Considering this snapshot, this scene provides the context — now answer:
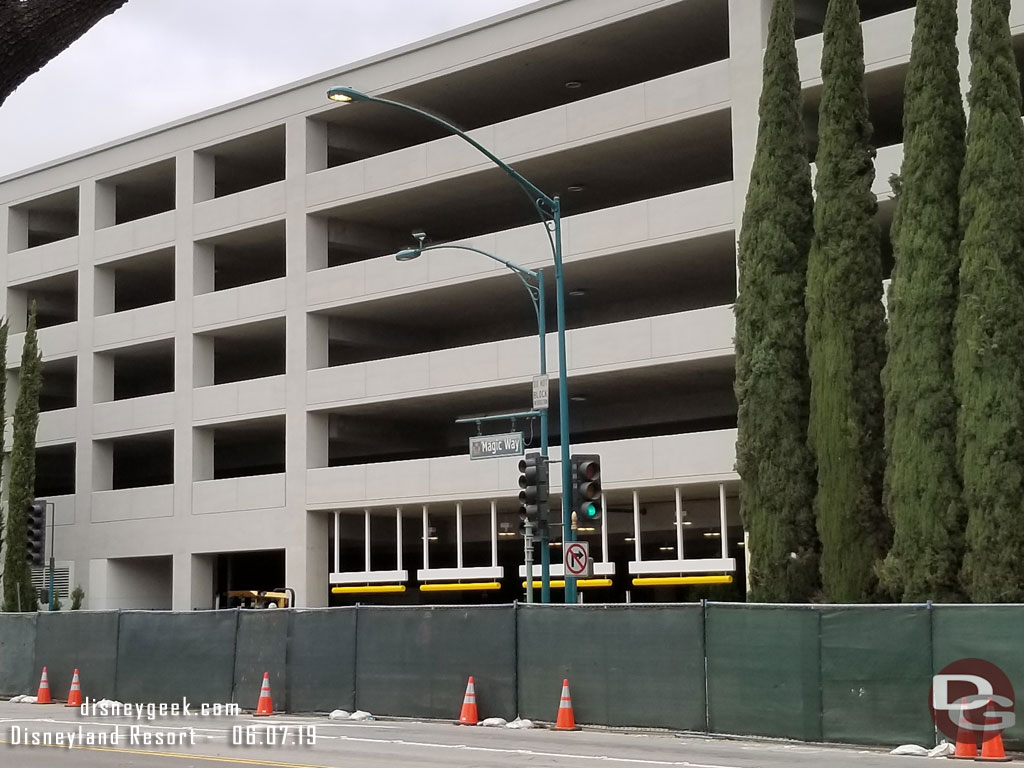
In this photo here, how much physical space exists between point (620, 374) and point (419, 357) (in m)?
6.13

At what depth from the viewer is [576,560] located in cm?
2342

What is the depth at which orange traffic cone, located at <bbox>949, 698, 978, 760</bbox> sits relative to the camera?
641 inches

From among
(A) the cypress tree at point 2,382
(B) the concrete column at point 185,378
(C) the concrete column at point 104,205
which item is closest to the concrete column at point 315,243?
(B) the concrete column at point 185,378

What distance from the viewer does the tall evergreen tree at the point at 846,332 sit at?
25.2 metres

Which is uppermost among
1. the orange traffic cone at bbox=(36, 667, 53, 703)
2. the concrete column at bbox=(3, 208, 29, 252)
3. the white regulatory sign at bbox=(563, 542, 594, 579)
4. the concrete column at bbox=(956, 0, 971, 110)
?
the concrete column at bbox=(3, 208, 29, 252)

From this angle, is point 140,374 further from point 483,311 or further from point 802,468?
point 802,468

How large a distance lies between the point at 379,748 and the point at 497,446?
25.1ft

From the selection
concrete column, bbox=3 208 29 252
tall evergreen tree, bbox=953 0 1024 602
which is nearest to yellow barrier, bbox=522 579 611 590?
tall evergreen tree, bbox=953 0 1024 602

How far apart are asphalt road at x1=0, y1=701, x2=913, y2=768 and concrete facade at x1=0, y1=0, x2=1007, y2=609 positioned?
44.6ft

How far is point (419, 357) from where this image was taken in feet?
126

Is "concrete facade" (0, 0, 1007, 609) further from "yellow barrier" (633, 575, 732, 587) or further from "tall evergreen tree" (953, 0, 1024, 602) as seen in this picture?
"tall evergreen tree" (953, 0, 1024, 602)

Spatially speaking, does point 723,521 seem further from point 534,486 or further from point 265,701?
point 265,701

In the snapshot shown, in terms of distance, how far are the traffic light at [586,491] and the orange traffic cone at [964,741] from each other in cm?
781

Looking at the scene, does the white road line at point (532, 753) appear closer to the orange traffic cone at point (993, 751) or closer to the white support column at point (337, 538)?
the orange traffic cone at point (993, 751)
